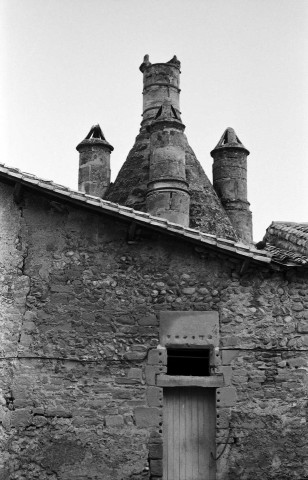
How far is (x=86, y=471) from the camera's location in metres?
9.79

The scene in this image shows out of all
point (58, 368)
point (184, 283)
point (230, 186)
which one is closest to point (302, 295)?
point (184, 283)

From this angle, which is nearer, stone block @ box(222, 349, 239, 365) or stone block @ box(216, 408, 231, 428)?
stone block @ box(216, 408, 231, 428)

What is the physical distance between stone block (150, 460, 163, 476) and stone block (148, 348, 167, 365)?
1353 mm

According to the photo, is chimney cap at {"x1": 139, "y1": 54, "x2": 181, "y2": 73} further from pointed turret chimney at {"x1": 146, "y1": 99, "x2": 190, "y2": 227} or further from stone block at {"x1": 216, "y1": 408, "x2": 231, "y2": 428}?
stone block at {"x1": 216, "y1": 408, "x2": 231, "y2": 428}

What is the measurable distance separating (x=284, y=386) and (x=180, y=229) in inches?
105

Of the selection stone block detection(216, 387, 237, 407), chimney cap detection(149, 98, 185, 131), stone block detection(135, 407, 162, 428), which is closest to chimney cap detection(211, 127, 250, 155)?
chimney cap detection(149, 98, 185, 131)

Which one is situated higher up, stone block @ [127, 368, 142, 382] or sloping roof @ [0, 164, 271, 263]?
sloping roof @ [0, 164, 271, 263]

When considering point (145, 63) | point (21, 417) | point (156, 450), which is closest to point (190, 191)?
point (145, 63)

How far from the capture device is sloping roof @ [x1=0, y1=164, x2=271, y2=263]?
32.5 feet

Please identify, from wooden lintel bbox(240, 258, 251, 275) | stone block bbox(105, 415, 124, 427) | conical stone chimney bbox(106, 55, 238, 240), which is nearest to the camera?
stone block bbox(105, 415, 124, 427)

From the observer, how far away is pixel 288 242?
37.8 feet

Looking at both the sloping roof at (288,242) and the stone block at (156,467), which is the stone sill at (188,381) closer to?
the stone block at (156,467)

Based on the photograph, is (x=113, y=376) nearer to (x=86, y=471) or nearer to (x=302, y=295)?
(x=86, y=471)

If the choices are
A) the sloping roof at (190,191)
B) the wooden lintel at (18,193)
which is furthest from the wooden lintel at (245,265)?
the sloping roof at (190,191)
